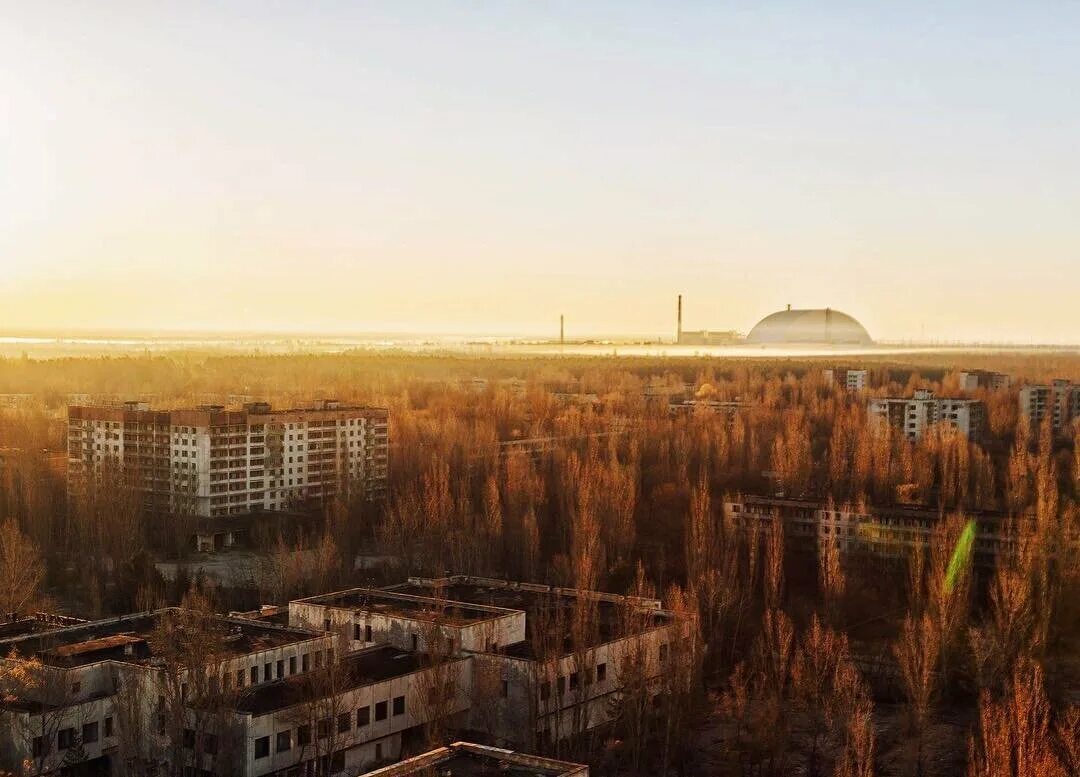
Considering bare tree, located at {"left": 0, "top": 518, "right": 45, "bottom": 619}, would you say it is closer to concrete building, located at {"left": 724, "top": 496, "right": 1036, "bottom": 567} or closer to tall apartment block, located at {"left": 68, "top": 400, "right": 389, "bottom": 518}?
tall apartment block, located at {"left": 68, "top": 400, "right": 389, "bottom": 518}

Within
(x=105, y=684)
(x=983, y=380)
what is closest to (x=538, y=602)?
(x=105, y=684)

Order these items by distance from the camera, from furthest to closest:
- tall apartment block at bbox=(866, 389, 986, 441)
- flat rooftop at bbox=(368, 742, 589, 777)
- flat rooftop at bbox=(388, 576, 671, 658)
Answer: tall apartment block at bbox=(866, 389, 986, 441)
flat rooftop at bbox=(388, 576, 671, 658)
flat rooftop at bbox=(368, 742, 589, 777)

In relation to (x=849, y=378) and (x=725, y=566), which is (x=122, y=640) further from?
(x=849, y=378)

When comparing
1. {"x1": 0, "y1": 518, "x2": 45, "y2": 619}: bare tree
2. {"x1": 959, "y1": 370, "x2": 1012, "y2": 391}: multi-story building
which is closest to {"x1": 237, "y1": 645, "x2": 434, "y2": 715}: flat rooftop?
{"x1": 0, "y1": 518, "x2": 45, "y2": 619}: bare tree

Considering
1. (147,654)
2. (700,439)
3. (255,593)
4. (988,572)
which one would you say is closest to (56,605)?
(255,593)

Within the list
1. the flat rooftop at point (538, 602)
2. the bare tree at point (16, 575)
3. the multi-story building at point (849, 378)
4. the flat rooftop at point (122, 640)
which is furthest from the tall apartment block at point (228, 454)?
the multi-story building at point (849, 378)

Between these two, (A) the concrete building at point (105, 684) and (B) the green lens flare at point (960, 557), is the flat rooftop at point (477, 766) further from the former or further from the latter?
(B) the green lens flare at point (960, 557)

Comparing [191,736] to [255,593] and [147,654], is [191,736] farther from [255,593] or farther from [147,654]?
[255,593]
